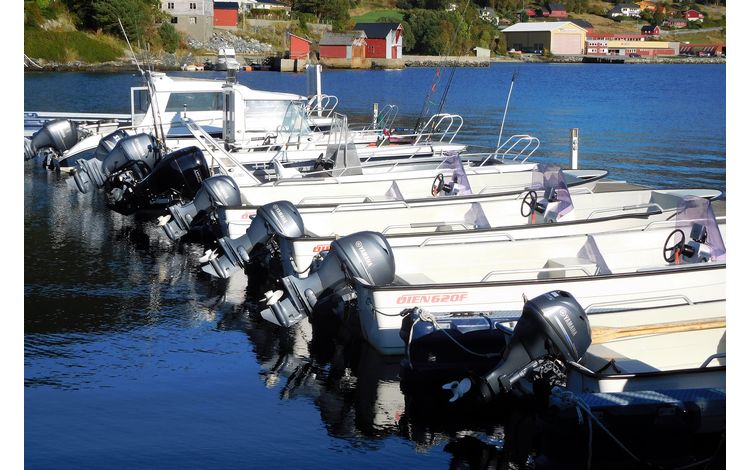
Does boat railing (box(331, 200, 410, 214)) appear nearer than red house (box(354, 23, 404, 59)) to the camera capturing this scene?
Yes

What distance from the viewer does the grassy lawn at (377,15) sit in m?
110

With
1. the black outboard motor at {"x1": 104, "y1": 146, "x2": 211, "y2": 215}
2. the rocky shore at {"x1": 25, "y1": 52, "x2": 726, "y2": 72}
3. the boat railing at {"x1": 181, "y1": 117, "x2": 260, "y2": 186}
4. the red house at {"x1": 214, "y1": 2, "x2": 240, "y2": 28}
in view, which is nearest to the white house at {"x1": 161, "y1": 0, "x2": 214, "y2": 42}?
the red house at {"x1": 214, "y1": 2, "x2": 240, "y2": 28}

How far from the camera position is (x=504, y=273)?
9.78 meters

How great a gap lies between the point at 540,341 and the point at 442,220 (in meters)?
5.97

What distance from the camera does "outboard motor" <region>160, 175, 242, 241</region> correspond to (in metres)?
13.6

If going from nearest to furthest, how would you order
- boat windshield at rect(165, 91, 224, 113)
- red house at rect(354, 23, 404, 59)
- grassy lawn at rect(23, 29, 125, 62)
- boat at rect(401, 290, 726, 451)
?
boat at rect(401, 290, 726, 451) → boat windshield at rect(165, 91, 224, 113) → grassy lawn at rect(23, 29, 125, 62) → red house at rect(354, 23, 404, 59)

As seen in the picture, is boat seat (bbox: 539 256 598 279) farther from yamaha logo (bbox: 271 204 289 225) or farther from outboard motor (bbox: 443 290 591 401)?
yamaha logo (bbox: 271 204 289 225)

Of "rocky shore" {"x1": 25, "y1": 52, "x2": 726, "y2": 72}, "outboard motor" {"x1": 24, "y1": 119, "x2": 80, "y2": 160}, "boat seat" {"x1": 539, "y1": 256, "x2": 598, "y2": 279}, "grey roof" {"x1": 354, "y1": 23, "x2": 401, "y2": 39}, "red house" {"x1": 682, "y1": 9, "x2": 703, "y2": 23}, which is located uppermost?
"red house" {"x1": 682, "y1": 9, "x2": 703, "y2": 23}

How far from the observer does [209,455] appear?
7715mm

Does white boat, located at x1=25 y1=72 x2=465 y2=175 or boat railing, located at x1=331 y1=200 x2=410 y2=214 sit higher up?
white boat, located at x1=25 y1=72 x2=465 y2=175

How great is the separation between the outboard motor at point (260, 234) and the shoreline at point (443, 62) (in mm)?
9781

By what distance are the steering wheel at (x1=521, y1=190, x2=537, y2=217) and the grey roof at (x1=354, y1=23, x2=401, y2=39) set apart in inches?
3316

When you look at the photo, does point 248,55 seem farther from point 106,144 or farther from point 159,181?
point 159,181
